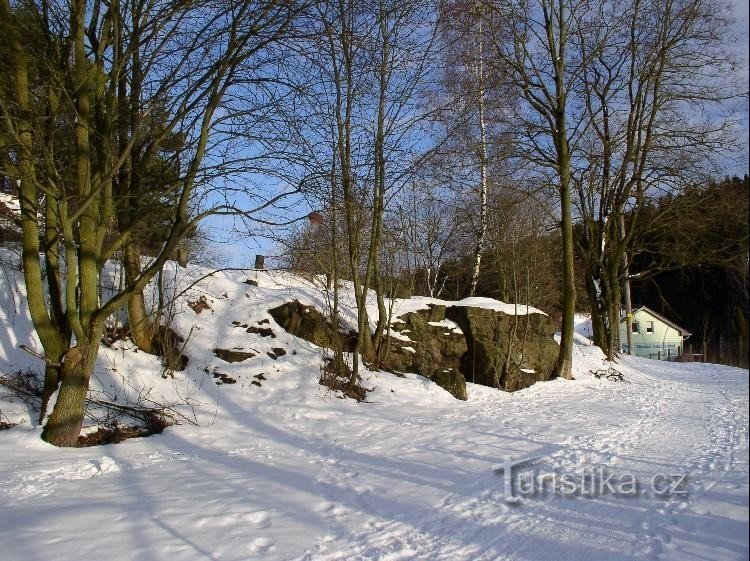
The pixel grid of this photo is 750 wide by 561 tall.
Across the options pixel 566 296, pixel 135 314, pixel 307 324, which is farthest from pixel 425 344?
pixel 135 314

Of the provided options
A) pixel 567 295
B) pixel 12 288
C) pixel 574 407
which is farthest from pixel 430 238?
pixel 12 288

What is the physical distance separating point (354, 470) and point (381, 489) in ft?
2.75

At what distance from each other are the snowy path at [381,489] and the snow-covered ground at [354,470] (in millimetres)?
22

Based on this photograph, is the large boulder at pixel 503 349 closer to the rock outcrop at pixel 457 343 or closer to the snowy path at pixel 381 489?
the rock outcrop at pixel 457 343

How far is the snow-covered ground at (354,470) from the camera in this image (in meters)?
3.60

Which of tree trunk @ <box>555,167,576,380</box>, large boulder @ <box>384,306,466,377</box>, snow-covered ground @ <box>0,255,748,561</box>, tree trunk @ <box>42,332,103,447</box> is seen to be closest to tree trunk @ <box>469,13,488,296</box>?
tree trunk @ <box>555,167,576,380</box>

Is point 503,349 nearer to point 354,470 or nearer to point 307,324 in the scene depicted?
point 307,324

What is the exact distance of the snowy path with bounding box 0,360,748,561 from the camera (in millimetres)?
3537

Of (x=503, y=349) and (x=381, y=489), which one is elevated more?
(x=503, y=349)

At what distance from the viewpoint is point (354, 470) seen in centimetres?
632

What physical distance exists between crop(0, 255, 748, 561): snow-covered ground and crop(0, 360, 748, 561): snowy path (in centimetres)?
2

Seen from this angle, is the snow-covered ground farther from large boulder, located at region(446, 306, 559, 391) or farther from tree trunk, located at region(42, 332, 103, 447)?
large boulder, located at region(446, 306, 559, 391)

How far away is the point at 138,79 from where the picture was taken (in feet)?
27.8

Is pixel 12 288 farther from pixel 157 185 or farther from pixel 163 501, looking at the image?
pixel 163 501
